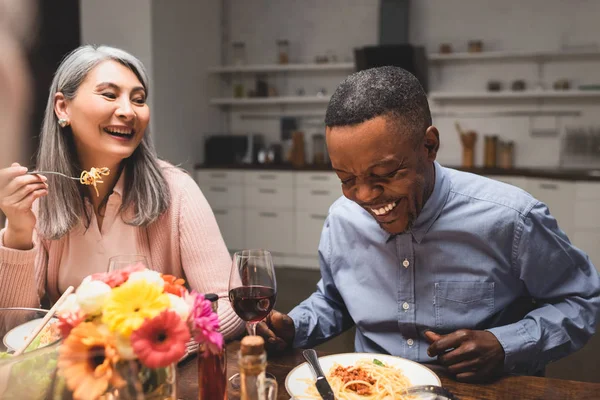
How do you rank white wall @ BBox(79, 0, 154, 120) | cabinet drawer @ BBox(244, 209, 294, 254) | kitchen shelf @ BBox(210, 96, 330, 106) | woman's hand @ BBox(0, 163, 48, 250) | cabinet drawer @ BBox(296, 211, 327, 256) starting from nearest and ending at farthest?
1. woman's hand @ BBox(0, 163, 48, 250)
2. white wall @ BBox(79, 0, 154, 120)
3. cabinet drawer @ BBox(296, 211, 327, 256)
4. cabinet drawer @ BBox(244, 209, 294, 254)
5. kitchen shelf @ BBox(210, 96, 330, 106)

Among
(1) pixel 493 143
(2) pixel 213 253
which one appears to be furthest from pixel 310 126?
(2) pixel 213 253

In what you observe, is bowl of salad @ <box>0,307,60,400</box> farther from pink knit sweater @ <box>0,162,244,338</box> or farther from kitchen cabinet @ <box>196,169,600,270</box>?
kitchen cabinet @ <box>196,169,600,270</box>

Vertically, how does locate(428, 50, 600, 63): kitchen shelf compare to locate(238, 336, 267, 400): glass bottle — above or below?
above

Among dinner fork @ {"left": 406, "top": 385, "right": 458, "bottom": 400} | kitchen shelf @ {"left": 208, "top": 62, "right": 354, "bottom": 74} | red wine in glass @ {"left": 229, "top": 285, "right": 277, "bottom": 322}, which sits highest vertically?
kitchen shelf @ {"left": 208, "top": 62, "right": 354, "bottom": 74}

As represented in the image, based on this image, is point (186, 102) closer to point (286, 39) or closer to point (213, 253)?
point (286, 39)

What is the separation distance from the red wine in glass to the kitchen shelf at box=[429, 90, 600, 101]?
4603mm

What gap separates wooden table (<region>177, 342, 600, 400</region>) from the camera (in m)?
0.96

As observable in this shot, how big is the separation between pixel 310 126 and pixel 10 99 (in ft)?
10.5

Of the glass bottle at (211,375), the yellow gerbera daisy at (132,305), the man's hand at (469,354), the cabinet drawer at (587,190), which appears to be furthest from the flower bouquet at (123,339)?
the cabinet drawer at (587,190)

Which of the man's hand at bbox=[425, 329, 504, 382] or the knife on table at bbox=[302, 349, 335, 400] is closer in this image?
the knife on table at bbox=[302, 349, 335, 400]

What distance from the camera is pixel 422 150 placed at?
1.23m

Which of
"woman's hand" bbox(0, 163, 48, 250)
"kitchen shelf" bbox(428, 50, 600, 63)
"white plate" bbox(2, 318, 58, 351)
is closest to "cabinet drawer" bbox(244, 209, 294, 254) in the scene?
"kitchen shelf" bbox(428, 50, 600, 63)

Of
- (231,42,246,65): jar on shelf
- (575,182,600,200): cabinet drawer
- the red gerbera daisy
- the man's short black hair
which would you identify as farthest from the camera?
(231,42,246,65): jar on shelf

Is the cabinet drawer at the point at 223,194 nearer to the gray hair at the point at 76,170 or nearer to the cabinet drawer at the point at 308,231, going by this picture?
the cabinet drawer at the point at 308,231
